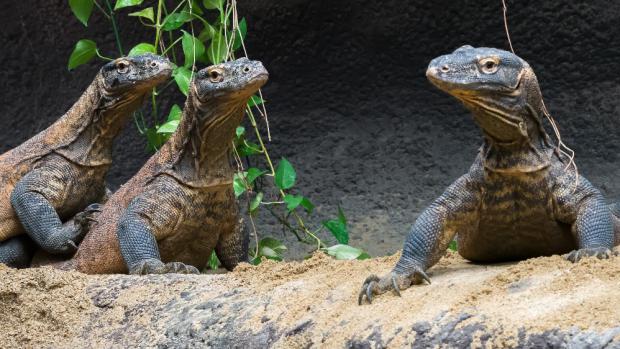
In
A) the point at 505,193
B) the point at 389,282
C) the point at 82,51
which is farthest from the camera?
the point at 82,51

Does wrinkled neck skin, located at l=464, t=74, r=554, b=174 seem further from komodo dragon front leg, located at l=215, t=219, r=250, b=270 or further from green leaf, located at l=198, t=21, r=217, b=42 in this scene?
green leaf, located at l=198, t=21, r=217, b=42

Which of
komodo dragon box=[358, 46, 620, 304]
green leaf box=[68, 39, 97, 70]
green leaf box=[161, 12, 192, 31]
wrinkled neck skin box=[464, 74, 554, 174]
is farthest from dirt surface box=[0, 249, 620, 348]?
green leaf box=[68, 39, 97, 70]

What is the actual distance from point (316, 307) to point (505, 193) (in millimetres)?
1173

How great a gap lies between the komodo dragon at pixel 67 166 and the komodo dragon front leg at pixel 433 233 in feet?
9.57

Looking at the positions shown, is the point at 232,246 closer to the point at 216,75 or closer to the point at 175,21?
the point at 216,75

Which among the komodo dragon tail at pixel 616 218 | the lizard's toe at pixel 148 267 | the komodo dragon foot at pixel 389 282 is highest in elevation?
the komodo dragon foot at pixel 389 282

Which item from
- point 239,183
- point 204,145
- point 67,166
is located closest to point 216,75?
point 204,145

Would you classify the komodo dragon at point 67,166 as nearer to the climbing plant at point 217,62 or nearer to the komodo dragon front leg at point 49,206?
the komodo dragon front leg at point 49,206

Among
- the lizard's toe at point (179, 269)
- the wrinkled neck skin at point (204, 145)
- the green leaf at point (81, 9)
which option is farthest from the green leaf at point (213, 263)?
the green leaf at point (81, 9)

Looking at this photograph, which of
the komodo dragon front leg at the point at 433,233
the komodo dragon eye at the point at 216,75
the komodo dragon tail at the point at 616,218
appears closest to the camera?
the komodo dragon front leg at the point at 433,233

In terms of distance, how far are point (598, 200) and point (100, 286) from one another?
2.48 m

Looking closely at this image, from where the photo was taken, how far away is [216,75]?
22.7ft

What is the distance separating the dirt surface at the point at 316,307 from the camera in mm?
3818

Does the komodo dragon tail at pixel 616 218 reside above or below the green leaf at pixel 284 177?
above
